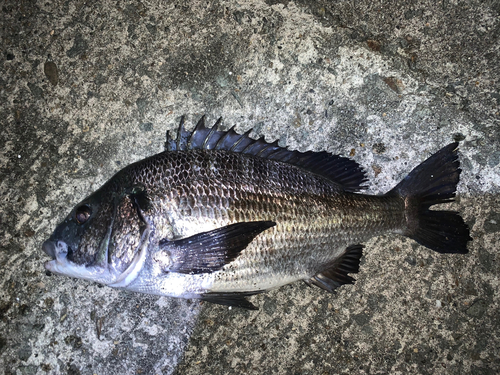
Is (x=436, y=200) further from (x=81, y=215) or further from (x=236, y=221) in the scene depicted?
(x=81, y=215)

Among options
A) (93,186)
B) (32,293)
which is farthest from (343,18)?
(32,293)

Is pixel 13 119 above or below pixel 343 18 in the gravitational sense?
below

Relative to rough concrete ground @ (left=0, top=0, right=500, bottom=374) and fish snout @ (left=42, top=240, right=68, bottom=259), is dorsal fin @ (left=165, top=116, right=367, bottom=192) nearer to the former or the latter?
rough concrete ground @ (left=0, top=0, right=500, bottom=374)

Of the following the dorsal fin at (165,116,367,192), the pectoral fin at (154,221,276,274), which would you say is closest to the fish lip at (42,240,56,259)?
the pectoral fin at (154,221,276,274)

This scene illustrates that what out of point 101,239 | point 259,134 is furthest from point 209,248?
point 259,134

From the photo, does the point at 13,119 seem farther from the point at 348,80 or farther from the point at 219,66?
the point at 348,80

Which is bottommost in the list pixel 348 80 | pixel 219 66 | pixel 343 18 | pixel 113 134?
pixel 113 134

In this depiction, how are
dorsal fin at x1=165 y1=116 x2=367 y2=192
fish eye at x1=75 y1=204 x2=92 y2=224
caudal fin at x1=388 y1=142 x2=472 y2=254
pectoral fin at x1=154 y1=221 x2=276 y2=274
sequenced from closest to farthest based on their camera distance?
pectoral fin at x1=154 y1=221 x2=276 y2=274 < fish eye at x1=75 y1=204 x2=92 y2=224 < dorsal fin at x1=165 y1=116 x2=367 y2=192 < caudal fin at x1=388 y1=142 x2=472 y2=254
